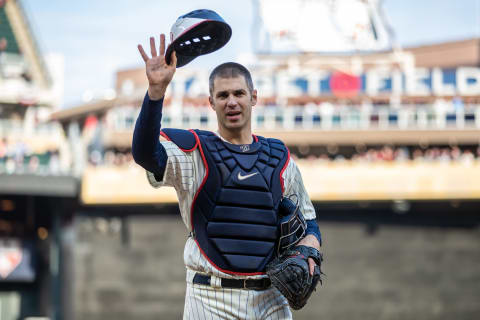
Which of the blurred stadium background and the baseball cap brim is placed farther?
the blurred stadium background

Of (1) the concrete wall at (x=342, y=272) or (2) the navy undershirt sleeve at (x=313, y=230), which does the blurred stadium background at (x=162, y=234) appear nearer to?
(1) the concrete wall at (x=342, y=272)

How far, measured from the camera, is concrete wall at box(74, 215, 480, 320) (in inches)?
904

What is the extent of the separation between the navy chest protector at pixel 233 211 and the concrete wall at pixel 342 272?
19.1 meters

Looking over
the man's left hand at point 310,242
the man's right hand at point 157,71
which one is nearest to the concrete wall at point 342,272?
the man's left hand at point 310,242

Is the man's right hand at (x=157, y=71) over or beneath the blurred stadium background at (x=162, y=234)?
over

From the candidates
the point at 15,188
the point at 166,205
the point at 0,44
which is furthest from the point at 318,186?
the point at 0,44

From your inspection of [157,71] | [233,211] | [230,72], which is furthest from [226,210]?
[157,71]

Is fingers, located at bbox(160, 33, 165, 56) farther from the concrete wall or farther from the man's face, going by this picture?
the concrete wall

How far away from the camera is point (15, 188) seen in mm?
22562

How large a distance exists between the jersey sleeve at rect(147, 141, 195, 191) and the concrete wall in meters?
19.2

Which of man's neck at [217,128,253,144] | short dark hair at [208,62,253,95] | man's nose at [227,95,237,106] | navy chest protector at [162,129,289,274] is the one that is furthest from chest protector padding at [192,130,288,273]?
short dark hair at [208,62,253,95]

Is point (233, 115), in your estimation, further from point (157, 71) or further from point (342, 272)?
point (342, 272)

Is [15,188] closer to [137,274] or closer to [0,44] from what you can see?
[137,274]

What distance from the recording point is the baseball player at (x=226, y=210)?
155 inches
